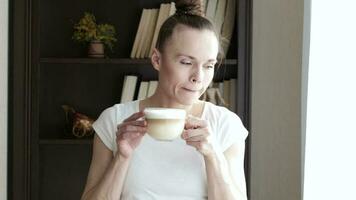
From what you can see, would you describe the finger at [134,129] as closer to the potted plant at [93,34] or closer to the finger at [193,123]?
the finger at [193,123]

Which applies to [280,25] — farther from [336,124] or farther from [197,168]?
[197,168]

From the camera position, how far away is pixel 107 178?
6.07 ft

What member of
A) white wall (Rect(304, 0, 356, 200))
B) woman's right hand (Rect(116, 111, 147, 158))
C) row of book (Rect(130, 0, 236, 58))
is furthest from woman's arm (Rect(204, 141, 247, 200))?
row of book (Rect(130, 0, 236, 58))

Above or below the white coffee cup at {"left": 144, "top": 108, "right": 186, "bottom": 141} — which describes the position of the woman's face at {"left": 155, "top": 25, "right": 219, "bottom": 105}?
above

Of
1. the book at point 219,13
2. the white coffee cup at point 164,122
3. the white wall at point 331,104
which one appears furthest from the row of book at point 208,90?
the white coffee cup at point 164,122

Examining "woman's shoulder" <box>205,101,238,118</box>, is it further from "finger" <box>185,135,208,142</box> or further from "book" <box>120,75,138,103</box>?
"book" <box>120,75,138,103</box>

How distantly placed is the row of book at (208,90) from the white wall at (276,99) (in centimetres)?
14

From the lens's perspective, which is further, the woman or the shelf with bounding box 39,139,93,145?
the shelf with bounding box 39,139,93,145

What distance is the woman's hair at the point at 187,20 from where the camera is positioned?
1887 mm

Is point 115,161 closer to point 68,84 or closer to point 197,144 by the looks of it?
point 197,144

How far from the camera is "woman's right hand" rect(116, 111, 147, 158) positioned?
176 cm

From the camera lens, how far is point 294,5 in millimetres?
3195

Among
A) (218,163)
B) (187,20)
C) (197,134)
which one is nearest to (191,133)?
(197,134)
